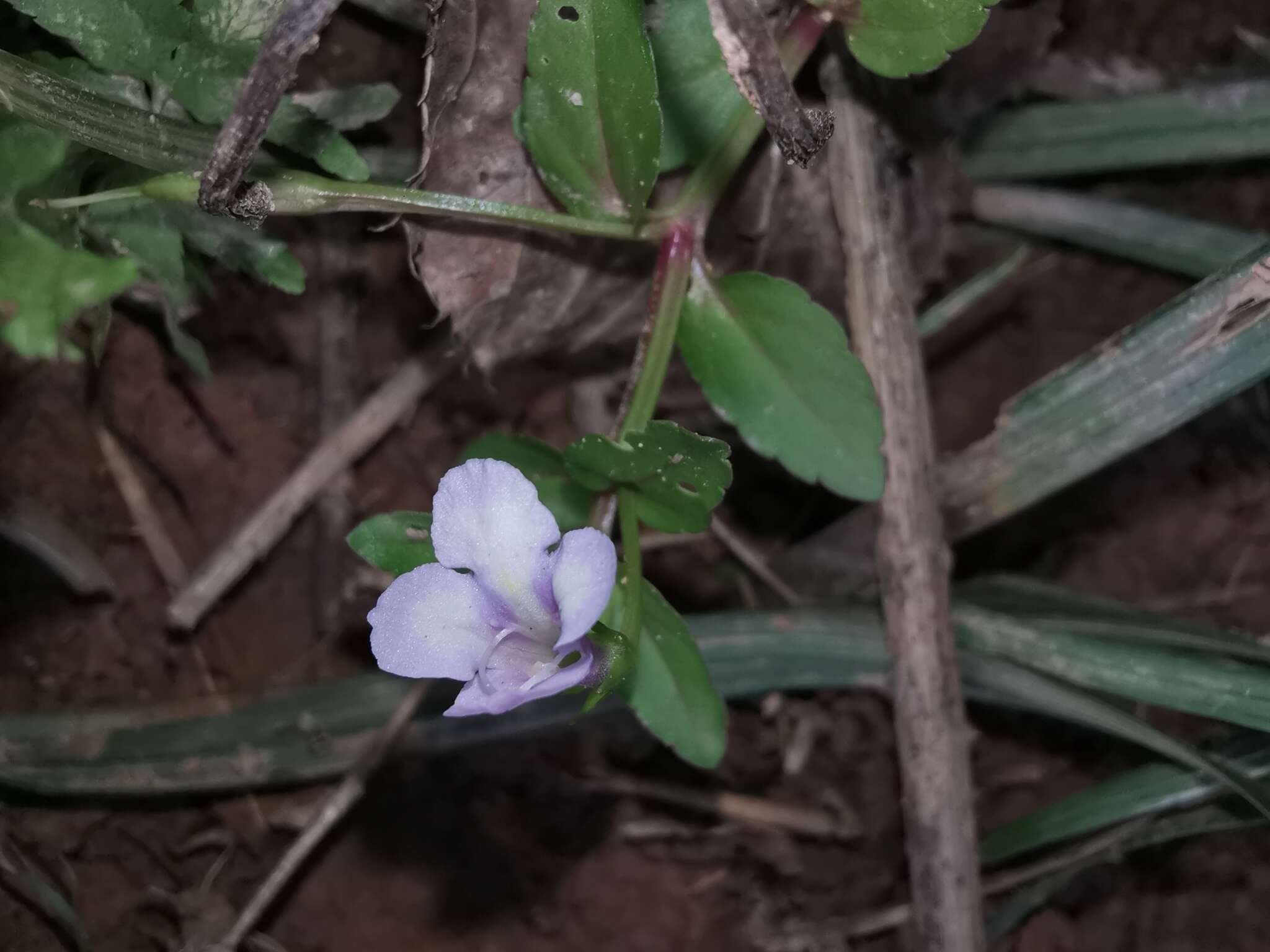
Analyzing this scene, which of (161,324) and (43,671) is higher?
(161,324)

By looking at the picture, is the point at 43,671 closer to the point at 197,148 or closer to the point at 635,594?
the point at 197,148

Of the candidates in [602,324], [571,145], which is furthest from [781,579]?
[571,145]

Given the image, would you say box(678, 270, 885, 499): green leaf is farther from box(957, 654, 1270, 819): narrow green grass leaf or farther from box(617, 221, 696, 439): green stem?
box(957, 654, 1270, 819): narrow green grass leaf

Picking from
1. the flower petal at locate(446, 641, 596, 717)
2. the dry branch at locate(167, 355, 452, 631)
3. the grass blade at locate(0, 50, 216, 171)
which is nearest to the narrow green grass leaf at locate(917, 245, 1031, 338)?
the dry branch at locate(167, 355, 452, 631)

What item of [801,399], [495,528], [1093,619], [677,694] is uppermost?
[1093,619]

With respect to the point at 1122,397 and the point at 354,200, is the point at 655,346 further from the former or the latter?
the point at 1122,397

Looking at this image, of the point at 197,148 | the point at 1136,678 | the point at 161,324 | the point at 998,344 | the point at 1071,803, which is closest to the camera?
the point at 197,148

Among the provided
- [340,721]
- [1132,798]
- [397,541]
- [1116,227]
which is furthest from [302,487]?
[1116,227]

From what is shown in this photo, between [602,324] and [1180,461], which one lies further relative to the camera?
[1180,461]
